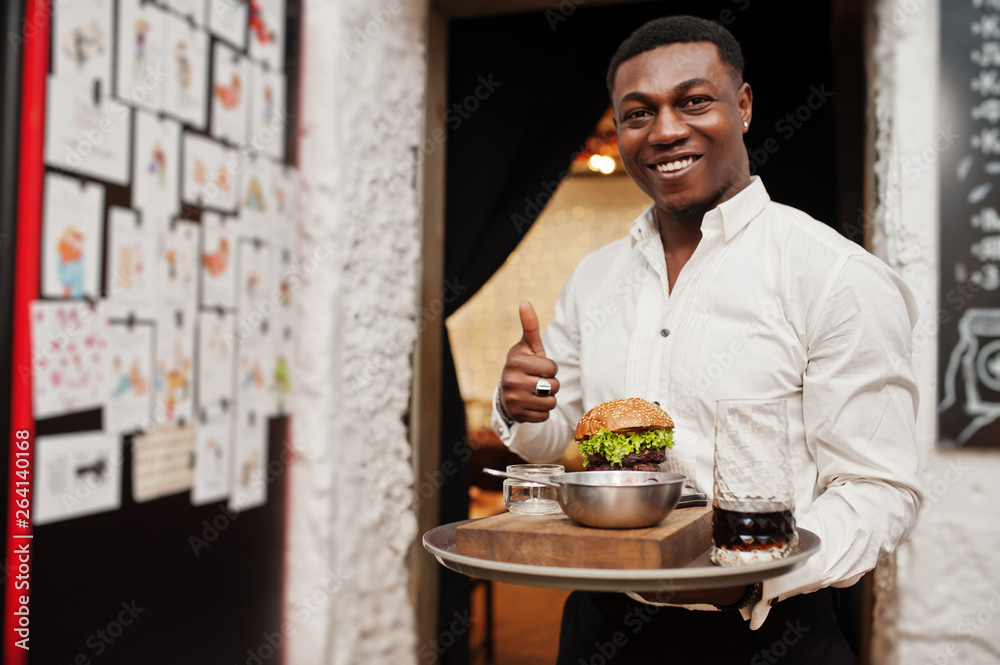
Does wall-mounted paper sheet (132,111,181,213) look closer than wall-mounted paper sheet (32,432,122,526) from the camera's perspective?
No

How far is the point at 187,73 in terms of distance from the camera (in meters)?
2.20

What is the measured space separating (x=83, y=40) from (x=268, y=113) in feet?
2.58

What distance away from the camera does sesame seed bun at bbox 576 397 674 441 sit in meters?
1.24

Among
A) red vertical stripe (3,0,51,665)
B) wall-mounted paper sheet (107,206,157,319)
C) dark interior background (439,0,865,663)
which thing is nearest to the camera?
red vertical stripe (3,0,51,665)

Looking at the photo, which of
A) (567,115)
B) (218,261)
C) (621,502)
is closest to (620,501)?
(621,502)

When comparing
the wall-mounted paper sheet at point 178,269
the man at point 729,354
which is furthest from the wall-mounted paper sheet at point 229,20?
the man at point 729,354

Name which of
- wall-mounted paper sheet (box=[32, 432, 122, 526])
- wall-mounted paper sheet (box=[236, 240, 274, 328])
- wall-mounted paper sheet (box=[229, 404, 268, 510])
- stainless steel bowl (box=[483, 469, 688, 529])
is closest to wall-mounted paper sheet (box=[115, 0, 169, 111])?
wall-mounted paper sheet (box=[236, 240, 274, 328])

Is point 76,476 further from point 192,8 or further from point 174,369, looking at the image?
point 192,8

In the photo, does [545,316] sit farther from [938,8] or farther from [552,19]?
[938,8]

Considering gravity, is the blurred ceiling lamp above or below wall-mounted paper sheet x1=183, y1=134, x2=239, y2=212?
above

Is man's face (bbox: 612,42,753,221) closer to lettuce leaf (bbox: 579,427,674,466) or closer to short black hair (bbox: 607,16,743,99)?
short black hair (bbox: 607,16,743,99)

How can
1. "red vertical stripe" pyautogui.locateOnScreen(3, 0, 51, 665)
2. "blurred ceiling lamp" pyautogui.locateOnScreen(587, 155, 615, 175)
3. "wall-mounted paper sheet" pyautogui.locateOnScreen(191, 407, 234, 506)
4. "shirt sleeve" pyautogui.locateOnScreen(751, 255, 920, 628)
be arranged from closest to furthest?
"shirt sleeve" pyautogui.locateOnScreen(751, 255, 920, 628) < "red vertical stripe" pyautogui.locateOnScreen(3, 0, 51, 665) < "wall-mounted paper sheet" pyautogui.locateOnScreen(191, 407, 234, 506) < "blurred ceiling lamp" pyautogui.locateOnScreen(587, 155, 615, 175)

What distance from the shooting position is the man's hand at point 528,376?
139cm

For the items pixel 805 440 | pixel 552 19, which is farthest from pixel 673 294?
pixel 552 19
